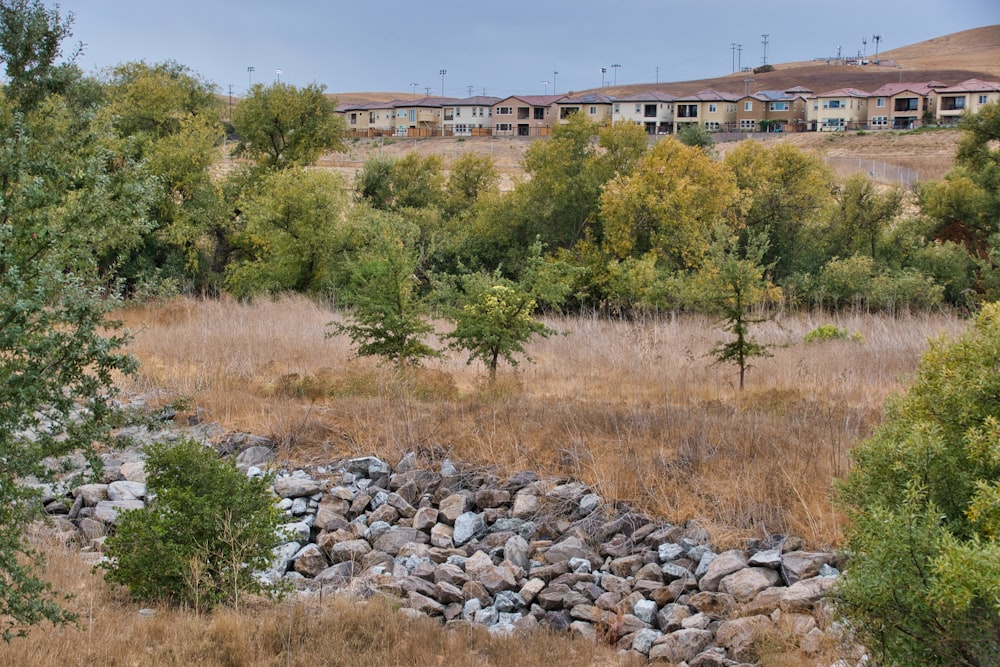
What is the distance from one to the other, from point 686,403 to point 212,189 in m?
19.8

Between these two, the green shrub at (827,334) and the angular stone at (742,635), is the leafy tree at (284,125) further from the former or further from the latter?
the angular stone at (742,635)

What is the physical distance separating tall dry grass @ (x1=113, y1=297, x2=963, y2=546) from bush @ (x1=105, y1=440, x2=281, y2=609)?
1178 millimetres

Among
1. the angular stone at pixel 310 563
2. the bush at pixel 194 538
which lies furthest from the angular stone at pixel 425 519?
the bush at pixel 194 538

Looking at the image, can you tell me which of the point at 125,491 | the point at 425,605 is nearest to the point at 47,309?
the point at 425,605

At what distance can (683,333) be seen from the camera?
52.1ft

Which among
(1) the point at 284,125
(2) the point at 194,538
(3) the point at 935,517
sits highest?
(1) the point at 284,125

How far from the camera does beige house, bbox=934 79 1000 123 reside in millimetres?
81625

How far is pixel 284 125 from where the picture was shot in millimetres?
30125

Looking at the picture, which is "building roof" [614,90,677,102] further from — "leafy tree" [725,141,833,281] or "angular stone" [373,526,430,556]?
"angular stone" [373,526,430,556]

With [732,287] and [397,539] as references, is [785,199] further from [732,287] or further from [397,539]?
[397,539]

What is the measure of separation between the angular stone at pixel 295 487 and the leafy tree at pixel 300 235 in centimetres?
1374

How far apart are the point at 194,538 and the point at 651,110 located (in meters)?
87.5

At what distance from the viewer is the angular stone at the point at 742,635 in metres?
5.96

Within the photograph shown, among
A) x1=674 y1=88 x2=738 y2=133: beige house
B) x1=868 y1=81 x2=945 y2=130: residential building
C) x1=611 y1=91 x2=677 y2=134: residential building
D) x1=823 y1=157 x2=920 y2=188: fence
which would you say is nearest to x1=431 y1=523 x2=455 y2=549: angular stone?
x1=823 y1=157 x2=920 y2=188: fence
